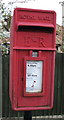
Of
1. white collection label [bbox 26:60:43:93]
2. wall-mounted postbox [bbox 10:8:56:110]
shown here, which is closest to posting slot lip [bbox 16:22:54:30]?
wall-mounted postbox [bbox 10:8:56:110]

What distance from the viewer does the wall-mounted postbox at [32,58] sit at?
74.2 inches

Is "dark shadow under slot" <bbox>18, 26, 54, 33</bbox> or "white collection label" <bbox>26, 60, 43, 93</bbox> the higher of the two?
"dark shadow under slot" <bbox>18, 26, 54, 33</bbox>

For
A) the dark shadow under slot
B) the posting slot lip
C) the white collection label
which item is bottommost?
the white collection label

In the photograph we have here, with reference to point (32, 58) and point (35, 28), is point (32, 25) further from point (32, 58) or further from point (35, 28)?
point (32, 58)

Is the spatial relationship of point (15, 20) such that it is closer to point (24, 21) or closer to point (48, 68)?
point (24, 21)

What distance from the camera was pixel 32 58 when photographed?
1.92m

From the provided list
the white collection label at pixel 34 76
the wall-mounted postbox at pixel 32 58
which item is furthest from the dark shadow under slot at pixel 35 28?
the white collection label at pixel 34 76

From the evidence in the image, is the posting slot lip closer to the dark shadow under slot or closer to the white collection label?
the dark shadow under slot

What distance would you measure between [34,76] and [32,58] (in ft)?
0.74

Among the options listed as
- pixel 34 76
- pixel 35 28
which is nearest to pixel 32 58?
pixel 34 76

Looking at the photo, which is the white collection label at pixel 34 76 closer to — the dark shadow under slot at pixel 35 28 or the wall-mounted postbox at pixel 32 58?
the wall-mounted postbox at pixel 32 58

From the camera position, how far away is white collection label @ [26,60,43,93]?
6.40 ft

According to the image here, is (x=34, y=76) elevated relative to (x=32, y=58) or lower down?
lower down

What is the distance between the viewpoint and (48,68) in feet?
6.59
